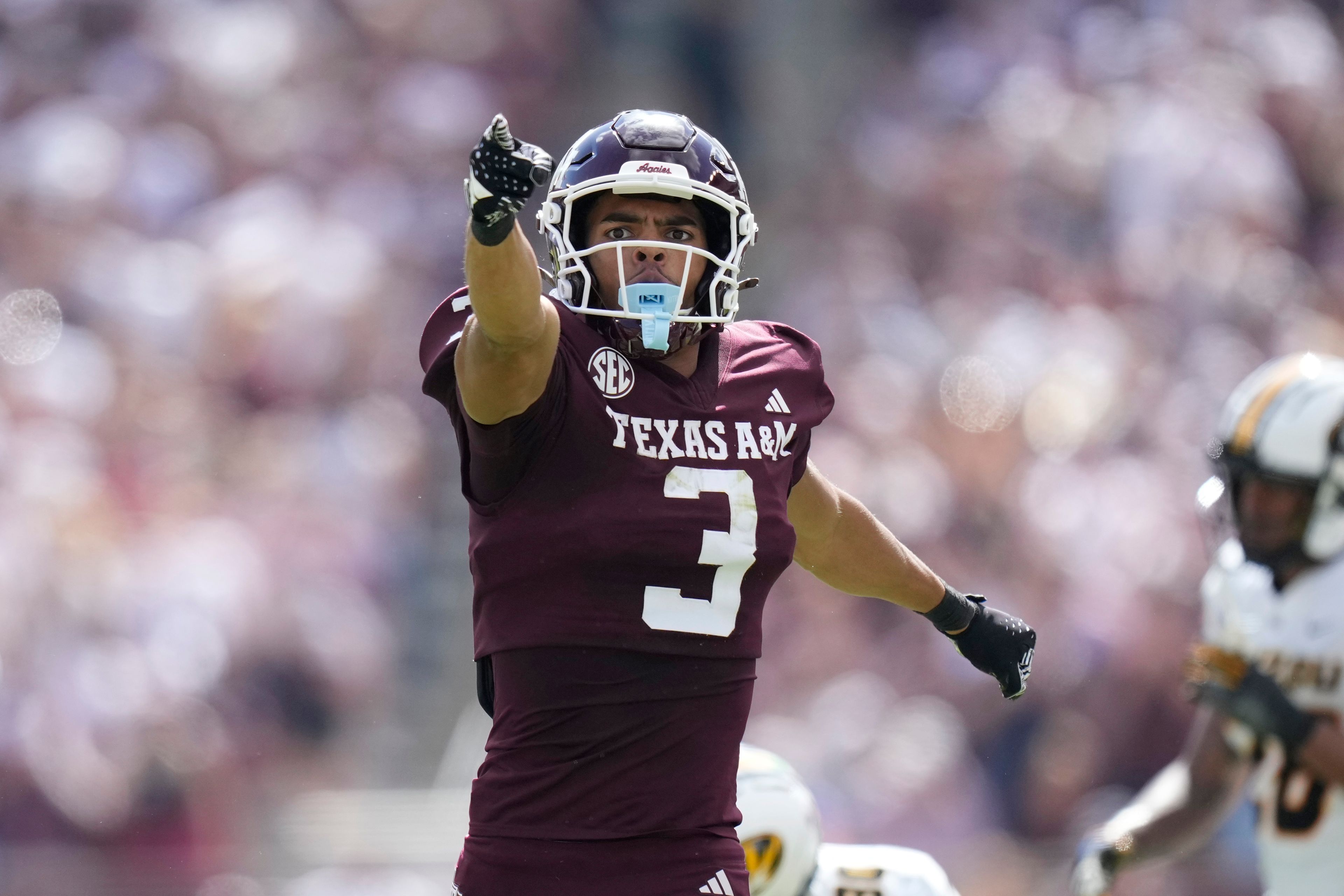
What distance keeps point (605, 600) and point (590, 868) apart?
0.41 metres

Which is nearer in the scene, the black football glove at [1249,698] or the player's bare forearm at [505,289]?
the player's bare forearm at [505,289]

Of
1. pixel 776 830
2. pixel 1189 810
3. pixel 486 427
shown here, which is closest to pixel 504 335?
pixel 486 427

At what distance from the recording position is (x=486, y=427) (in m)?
2.78

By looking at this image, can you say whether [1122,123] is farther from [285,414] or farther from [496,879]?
[496,879]

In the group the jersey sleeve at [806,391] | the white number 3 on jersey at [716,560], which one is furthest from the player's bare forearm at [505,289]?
the jersey sleeve at [806,391]

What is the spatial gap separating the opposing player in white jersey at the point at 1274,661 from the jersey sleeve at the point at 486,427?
2.50 meters

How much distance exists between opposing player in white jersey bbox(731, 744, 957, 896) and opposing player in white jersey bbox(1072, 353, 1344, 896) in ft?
3.02

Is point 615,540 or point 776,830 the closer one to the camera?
point 615,540

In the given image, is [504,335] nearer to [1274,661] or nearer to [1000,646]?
[1000,646]

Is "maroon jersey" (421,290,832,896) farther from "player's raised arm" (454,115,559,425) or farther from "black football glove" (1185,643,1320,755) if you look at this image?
"black football glove" (1185,643,1320,755)

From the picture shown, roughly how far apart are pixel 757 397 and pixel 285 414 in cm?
535

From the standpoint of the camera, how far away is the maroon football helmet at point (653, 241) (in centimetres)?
303

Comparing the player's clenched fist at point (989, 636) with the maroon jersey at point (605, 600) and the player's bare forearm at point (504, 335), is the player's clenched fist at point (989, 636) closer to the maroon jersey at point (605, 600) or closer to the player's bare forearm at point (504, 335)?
the maroon jersey at point (605, 600)

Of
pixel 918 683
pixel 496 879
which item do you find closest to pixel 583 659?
pixel 496 879
